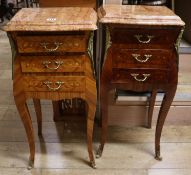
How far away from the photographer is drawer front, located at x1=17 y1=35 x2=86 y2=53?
44.3 inches

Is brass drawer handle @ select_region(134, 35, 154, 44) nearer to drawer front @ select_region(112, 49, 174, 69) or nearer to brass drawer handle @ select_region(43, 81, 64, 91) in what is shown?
drawer front @ select_region(112, 49, 174, 69)

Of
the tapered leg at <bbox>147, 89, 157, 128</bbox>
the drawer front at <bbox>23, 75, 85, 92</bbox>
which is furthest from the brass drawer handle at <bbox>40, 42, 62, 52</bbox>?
the tapered leg at <bbox>147, 89, 157, 128</bbox>

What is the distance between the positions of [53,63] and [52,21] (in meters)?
0.18

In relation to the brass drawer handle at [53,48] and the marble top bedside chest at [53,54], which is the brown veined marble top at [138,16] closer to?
the marble top bedside chest at [53,54]

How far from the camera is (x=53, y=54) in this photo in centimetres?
117

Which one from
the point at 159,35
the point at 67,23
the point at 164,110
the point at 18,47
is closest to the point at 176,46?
the point at 159,35

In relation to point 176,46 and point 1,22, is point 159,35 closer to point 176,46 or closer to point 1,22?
point 176,46

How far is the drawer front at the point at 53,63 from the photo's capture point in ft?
3.84

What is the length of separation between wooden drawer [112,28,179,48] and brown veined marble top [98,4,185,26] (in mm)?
38

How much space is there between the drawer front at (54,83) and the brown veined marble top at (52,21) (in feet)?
0.75

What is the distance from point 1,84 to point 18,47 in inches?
53.8

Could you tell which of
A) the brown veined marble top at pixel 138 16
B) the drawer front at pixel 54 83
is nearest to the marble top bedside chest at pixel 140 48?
the brown veined marble top at pixel 138 16

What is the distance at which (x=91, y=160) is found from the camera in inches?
57.5

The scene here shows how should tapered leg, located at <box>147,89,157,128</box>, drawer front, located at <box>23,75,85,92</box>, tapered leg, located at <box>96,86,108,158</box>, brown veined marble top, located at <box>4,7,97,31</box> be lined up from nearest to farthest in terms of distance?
brown veined marble top, located at <box>4,7,97,31</box> < drawer front, located at <box>23,75,85,92</box> < tapered leg, located at <box>96,86,108,158</box> < tapered leg, located at <box>147,89,157,128</box>
